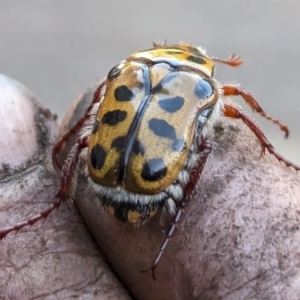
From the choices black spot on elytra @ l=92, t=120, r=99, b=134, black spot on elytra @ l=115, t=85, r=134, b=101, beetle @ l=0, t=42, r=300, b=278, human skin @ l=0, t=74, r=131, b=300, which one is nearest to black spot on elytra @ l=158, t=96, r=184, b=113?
beetle @ l=0, t=42, r=300, b=278

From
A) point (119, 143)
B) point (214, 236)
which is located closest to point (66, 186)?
point (119, 143)

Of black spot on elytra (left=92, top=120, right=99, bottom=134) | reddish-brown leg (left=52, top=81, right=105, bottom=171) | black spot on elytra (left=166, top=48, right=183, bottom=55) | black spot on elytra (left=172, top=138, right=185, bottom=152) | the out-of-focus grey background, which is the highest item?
black spot on elytra (left=166, top=48, right=183, bottom=55)

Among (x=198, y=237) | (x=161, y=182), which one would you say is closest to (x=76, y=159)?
(x=161, y=182)

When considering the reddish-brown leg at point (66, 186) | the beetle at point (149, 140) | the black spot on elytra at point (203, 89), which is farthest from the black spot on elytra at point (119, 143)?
the black spot on elytra at point (203, 89)

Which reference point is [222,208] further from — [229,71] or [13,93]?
[229,71]

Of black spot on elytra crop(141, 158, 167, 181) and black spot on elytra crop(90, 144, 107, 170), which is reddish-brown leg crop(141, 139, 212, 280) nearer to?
black spot on elytra crop(141, 158, 167, 181)

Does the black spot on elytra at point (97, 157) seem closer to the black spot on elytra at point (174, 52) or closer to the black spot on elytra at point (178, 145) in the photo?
the black spot on elytra at point (178, 145)
